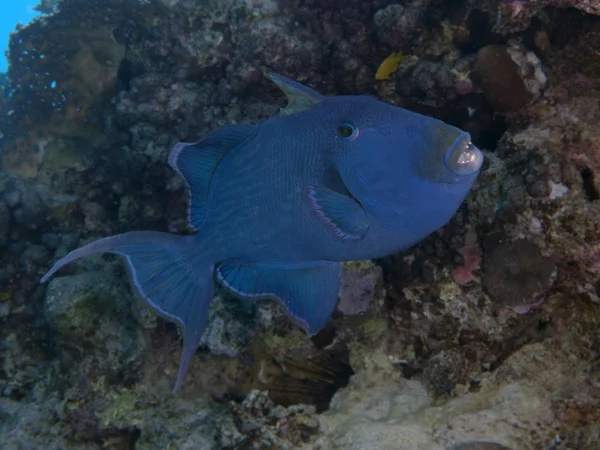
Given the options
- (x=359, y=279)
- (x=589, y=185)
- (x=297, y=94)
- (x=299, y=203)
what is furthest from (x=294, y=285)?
(x=589, y=185)

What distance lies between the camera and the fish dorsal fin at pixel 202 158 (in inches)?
88.3

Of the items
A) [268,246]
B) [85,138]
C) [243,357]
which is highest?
[268,246]

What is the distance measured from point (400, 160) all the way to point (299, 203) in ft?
1.67

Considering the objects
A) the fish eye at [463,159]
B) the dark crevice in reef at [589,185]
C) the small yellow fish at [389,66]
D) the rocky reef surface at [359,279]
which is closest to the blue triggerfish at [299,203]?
the fish eye at [463,159]

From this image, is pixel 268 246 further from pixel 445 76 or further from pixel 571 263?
pixel 445 76

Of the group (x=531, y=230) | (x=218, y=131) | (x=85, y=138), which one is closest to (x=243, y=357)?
(x=218, y=131)

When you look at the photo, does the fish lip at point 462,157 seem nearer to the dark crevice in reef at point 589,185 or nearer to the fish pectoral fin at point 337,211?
the fish pectoral fin at point 337,211

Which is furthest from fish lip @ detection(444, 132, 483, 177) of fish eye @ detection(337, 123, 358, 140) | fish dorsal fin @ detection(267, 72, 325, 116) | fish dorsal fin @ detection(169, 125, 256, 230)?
fish dorsal fin @ detection(169, 125, 256, 230)

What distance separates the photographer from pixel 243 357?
3.63m

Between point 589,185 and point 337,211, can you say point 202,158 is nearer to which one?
point 337,211

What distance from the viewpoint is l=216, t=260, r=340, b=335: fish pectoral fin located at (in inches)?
87.9

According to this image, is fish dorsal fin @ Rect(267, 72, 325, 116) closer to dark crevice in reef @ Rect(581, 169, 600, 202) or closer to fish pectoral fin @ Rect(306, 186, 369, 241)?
fish pectoral fin @ Rect(306, 186, 369, 241)

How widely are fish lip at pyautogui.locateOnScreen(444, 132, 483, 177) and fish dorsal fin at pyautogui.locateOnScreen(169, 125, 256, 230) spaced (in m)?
1.05

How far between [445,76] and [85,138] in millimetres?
5632
